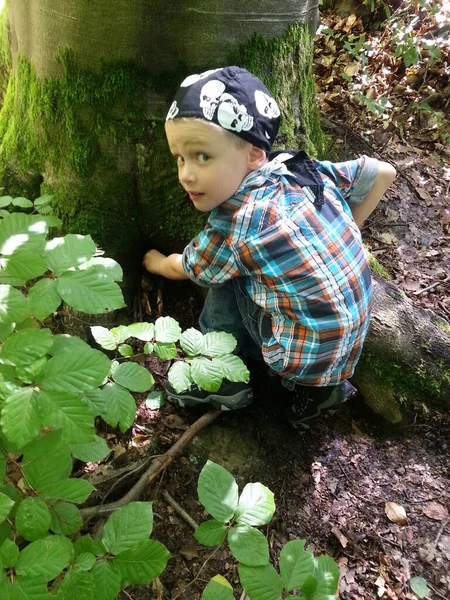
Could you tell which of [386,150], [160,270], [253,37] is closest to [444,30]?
[386,150]

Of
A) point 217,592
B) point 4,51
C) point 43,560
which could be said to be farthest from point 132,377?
point 4,51

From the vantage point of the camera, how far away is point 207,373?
5.20ft

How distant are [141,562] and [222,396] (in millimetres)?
1159

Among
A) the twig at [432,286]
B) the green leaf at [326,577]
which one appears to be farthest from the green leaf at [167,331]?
the twig at [432,286]

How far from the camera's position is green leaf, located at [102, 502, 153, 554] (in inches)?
52.1

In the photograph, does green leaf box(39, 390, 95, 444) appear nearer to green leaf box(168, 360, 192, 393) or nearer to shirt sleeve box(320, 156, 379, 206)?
green leaf box(168, 360, 192, 393)

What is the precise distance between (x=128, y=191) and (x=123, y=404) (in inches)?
54.1

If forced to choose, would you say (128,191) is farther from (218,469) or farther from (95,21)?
(218,469)

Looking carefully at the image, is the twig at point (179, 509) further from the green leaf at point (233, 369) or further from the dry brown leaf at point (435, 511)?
the dry brown leaf at point (435, 511)

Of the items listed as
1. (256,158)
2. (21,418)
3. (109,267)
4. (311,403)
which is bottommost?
(311,403)

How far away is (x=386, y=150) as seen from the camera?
442 cm

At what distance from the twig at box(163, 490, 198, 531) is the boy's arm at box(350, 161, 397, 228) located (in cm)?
177

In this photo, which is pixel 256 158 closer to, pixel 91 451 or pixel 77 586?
pixel 91 451

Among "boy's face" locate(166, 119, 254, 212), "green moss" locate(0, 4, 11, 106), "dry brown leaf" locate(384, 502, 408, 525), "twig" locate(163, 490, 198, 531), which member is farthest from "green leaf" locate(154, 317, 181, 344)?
"green moss" locate(0, 4, 11, 106)
